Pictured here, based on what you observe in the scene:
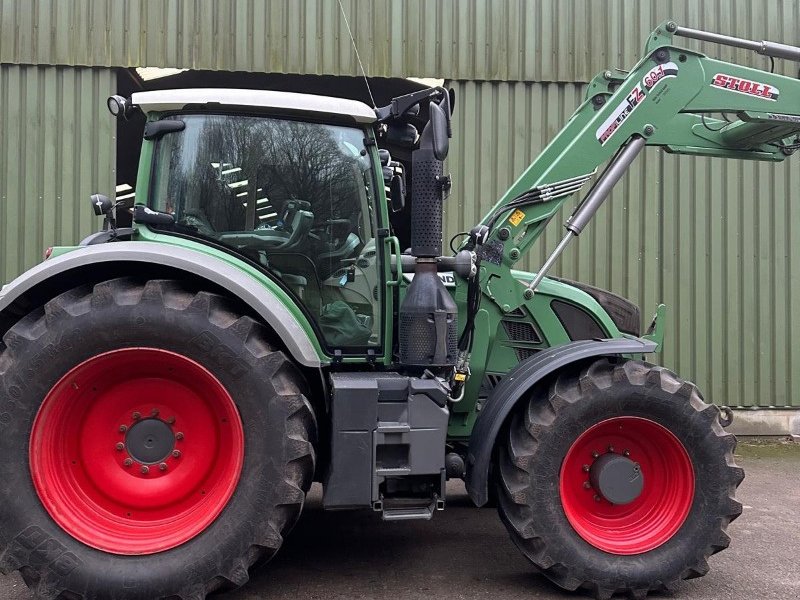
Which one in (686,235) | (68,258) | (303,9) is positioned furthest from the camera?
(686,235)

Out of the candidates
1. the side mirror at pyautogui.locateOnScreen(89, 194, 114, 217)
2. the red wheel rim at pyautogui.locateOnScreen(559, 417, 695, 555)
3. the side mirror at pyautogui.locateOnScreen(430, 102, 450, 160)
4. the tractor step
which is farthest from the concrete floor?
the side mirror at pyautogui.locateOnScreen(430, 102, 450, 160)

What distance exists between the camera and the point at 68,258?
319 centimetres

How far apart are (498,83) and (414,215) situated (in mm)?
4462

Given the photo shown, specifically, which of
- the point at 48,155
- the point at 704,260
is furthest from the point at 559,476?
the point at 48,155

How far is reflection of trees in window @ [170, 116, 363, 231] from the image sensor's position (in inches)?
140

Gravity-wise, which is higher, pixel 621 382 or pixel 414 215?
pixel 414 215

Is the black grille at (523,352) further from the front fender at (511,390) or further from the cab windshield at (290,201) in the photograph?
the cab windshield at (290,201)

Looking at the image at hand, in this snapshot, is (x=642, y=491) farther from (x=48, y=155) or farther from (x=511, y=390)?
(x=48, y=155)

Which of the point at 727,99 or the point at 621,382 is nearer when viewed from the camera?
the point at 621,382

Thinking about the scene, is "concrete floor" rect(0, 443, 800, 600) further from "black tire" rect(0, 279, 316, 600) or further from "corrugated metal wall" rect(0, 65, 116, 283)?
"corrugated metal wall" rect(0, 65, 116, 283)

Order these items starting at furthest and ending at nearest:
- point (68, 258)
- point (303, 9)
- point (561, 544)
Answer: point (303, 9) < point (561, 544) < point (68, 258)

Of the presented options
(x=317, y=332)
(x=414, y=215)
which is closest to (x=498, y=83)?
(x=414, y=215)

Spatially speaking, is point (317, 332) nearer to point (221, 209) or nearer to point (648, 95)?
point (221, 209)

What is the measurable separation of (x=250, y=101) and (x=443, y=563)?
2789 millimetres
